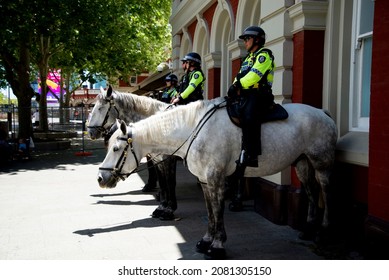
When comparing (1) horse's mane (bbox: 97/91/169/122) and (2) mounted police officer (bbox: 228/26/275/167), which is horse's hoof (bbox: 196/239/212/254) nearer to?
(2) mounted police officer (bbox: 228/26/275/167)

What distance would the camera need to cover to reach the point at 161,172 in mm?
7594

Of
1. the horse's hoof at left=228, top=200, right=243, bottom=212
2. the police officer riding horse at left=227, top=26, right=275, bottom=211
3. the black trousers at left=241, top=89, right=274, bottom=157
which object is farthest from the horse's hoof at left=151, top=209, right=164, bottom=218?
the black trousers at left=241, top=89, right=274, bottom=157

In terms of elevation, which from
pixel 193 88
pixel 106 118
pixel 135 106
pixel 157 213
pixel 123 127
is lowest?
pixel 157 213

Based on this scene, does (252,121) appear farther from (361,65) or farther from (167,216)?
(167,216)

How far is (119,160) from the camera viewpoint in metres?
5.13

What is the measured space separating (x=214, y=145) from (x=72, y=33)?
12.9m

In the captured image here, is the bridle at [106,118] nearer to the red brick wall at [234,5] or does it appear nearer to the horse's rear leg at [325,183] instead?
the horse's rear leg at [325,183]

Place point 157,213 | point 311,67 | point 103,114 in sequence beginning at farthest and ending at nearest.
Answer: point 103,114, point 157,213, point 311,67

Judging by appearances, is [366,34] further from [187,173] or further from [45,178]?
[45,178]

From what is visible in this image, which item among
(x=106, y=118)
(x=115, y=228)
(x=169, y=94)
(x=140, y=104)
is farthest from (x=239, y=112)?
(x=169, y=94)

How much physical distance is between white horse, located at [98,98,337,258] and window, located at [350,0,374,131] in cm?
51

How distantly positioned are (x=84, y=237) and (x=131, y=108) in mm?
2350

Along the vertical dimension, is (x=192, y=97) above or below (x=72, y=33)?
below

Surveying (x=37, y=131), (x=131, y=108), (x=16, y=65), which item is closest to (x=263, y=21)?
(x=131, y=108)
